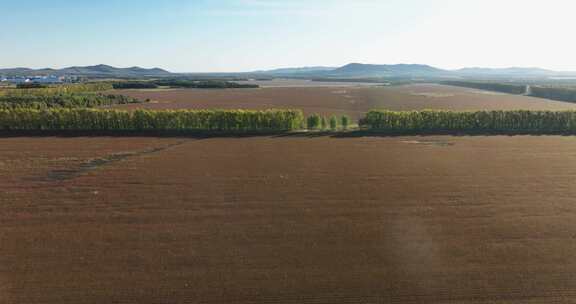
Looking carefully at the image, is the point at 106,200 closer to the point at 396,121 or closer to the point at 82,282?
the point at 82,282

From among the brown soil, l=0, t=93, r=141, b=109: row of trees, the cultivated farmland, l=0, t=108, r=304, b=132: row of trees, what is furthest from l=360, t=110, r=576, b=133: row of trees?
l=0, t=93, r=141, b=109: row of trees

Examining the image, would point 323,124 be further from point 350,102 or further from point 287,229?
point 350,102

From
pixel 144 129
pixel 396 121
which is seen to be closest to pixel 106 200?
pixel 144 129

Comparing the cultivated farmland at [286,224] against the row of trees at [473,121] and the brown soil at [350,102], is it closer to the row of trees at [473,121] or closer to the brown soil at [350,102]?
the row of trees at [473,121]

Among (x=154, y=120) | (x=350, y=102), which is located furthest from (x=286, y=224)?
(x=350, y=102)

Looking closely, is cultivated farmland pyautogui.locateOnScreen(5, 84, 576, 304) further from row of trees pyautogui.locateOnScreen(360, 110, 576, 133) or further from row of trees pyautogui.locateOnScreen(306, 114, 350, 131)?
row of trees pyautogui.locateOnScreen(306, 114, 350, 131)

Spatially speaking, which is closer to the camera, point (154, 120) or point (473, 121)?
point (154, 120)

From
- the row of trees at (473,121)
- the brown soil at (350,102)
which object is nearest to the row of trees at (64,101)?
the brown soil at (350,102)
